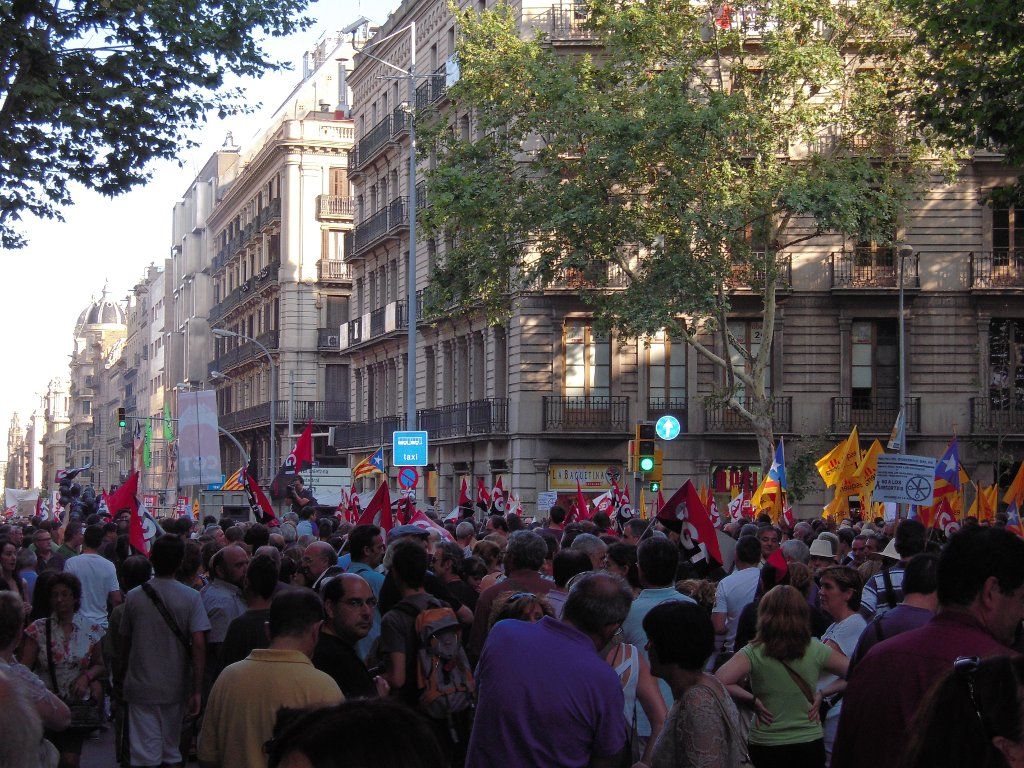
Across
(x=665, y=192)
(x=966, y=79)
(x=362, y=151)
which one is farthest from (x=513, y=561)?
(x=362, y=151)

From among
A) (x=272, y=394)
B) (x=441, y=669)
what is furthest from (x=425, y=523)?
(x=272, y=394)

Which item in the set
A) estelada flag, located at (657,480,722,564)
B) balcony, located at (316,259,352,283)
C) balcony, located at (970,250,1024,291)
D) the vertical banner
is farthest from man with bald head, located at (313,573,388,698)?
balcony, located at (316,259,352,283)

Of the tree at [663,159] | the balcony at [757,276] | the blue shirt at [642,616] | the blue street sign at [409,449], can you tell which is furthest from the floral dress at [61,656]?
the balcony at [757,276]

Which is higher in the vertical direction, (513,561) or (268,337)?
(268,337)

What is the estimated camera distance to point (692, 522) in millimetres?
12086

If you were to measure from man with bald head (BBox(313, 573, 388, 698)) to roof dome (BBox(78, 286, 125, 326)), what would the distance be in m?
178

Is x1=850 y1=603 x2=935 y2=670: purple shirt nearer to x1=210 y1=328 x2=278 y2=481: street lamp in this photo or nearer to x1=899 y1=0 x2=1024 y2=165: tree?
x1=899 y1=0 x2=1024 y2=165: tree

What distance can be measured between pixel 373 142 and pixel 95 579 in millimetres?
42401

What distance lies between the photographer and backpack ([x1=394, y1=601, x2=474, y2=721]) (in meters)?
7.38

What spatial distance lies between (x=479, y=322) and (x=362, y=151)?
1321cm

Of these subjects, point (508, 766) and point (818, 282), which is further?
point (818, 282)

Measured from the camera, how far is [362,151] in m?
54.3

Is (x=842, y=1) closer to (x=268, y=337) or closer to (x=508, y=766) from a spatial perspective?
(x=508, y=766)

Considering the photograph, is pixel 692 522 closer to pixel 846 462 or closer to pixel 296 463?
pixel 846 462
